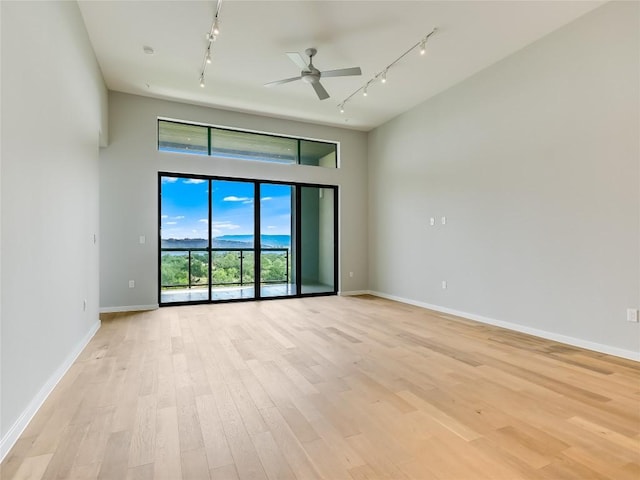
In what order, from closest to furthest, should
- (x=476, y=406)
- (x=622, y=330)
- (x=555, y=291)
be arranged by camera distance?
(x=476, y=406)
(x=622, y=330)
(x=555, y=291)

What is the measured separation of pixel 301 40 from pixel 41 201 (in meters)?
3.15

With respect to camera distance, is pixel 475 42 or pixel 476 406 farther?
pixel 475 42

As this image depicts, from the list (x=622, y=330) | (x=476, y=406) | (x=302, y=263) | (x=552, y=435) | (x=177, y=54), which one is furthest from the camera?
(x=302, y=263)

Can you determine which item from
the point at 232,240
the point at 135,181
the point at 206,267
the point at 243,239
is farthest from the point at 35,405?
the point at 243,239

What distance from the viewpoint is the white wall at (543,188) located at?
328cm

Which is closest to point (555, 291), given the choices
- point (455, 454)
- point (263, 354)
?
point (455, 454)

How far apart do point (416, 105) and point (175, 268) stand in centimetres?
517

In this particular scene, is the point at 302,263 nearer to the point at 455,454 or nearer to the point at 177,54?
the point at 177,54

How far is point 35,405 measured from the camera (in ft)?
7.06

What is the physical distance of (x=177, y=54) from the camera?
4.19m

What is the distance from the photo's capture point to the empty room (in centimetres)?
186

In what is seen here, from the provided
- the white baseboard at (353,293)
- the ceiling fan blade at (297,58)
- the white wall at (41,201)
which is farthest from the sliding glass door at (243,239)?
the ceiling fan blade at (297,58)

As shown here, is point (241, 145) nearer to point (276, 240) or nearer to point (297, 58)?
point (276, 240)

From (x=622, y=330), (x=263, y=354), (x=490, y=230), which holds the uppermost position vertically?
(x=490, y=230)
